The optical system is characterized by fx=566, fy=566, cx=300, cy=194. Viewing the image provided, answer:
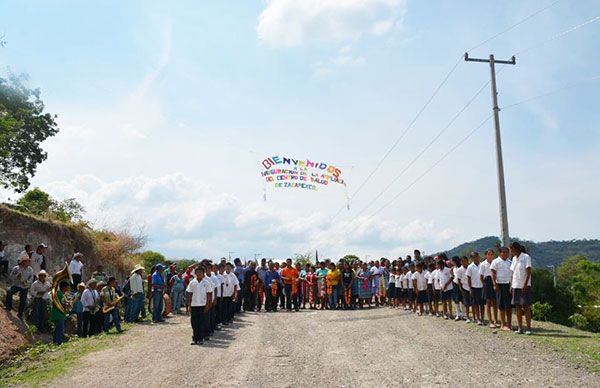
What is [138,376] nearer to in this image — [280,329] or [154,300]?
[280,329]

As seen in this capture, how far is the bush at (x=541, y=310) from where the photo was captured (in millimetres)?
25575

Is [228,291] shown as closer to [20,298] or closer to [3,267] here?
[20,298]

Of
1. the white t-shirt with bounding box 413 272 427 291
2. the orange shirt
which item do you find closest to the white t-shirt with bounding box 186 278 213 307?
the white t-shirt with bounding box 413 272 427 291

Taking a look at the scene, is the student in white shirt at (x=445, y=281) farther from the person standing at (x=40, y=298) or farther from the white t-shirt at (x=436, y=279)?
→ the person standing at (x=40, y=298)

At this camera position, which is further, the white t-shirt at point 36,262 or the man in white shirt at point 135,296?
the man in white shirt at point 135,296

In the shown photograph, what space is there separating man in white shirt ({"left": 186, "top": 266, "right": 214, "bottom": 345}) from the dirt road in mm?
384

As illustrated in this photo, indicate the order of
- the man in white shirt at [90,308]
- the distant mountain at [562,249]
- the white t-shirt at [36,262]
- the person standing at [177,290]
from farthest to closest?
the distant mountain at [562,249]
the person standing at [177,290]
the white t-shirt at [36,262]
the man in white shirt at [90,308]

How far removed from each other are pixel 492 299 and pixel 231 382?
8053 mm

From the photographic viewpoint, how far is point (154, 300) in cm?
1827

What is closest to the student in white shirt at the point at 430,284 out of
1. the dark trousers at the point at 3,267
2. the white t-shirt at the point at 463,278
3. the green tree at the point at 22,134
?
the white t-shirt at the point at 463,278

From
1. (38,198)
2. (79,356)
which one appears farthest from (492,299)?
(38,198)

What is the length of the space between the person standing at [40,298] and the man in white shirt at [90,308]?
0.96 m

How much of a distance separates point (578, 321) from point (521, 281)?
16.0 metres

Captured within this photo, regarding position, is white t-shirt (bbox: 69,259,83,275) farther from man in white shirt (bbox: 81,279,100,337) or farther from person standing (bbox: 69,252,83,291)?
man in white shirt (bbox: 81,279,100,337)
